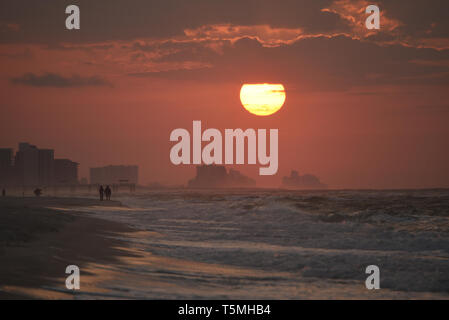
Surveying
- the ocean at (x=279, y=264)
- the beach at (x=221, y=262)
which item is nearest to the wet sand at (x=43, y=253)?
the beach at (x=221, y=262)

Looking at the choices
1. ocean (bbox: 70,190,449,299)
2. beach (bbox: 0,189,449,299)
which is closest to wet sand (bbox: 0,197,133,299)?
beach (bbox: 0,189,449,299)

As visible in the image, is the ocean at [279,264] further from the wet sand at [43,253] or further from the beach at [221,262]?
the wet sand at [43,253]

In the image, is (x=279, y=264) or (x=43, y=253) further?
(x=279, y=264)

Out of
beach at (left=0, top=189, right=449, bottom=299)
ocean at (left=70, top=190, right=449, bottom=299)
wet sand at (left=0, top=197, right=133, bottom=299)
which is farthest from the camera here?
ocean at (left=70, top=190, right=449, bottom=299)

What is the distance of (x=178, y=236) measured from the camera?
2411 centimetres

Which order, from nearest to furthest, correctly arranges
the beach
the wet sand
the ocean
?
the wet sand < the beach < the ocean

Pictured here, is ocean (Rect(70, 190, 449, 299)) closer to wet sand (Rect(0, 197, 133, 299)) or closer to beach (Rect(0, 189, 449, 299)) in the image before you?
beach (Rect(0, 189, 449, 299))

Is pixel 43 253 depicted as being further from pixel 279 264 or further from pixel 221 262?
pixel 279 264

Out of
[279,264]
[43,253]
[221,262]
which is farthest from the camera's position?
[221,262]

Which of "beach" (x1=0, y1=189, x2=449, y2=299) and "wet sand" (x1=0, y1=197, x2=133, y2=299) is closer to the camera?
"wet sand" (x1=0, y1=197, x2=133, y2=299)

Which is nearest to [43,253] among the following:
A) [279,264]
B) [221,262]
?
[221,262]

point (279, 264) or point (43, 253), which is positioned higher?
point (43, 253)

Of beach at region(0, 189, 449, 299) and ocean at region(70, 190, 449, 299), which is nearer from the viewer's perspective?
beach at region(0, 189, 449, 299)
